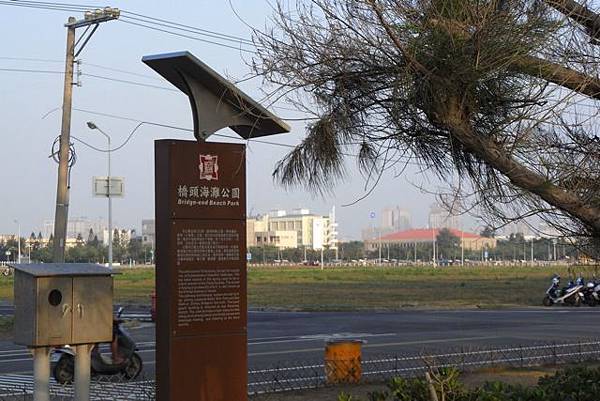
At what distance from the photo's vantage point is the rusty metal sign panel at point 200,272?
6574 millimetres

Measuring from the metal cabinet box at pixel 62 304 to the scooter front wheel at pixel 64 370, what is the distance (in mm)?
7804

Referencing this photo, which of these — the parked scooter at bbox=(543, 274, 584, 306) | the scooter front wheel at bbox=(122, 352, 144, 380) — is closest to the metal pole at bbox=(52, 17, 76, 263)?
the scooter front wheel at bbox=(122, 352, 144, 380)

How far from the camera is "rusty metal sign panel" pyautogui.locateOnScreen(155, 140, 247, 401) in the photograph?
6.57 m

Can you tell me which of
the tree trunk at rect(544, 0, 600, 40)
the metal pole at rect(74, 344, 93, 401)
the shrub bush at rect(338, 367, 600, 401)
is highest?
the tree trunk at rect(544, 0, 600, 40)

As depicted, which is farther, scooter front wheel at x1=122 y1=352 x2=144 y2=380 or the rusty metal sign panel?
scooter front wheel at x1=122 y1=352 x2=144 y2=380

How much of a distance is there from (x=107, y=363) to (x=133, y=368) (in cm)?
41

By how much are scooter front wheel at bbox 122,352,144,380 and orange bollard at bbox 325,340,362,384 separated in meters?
3.71

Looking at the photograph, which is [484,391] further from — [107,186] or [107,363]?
[107,186]

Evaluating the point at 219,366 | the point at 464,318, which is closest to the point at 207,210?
the point at 219,366

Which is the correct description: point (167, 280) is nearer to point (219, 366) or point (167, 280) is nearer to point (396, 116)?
point (219, 366)

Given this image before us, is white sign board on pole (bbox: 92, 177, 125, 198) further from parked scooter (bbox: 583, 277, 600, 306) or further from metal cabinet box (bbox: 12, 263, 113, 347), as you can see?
metal cabinet box (bbox: 12, 263, 113, 347)

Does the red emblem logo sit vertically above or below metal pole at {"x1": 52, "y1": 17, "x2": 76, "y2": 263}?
below

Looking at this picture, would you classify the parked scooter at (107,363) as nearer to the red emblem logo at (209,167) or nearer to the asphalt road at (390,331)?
the asphalt road at (390,331)

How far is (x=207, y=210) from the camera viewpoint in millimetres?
6809
